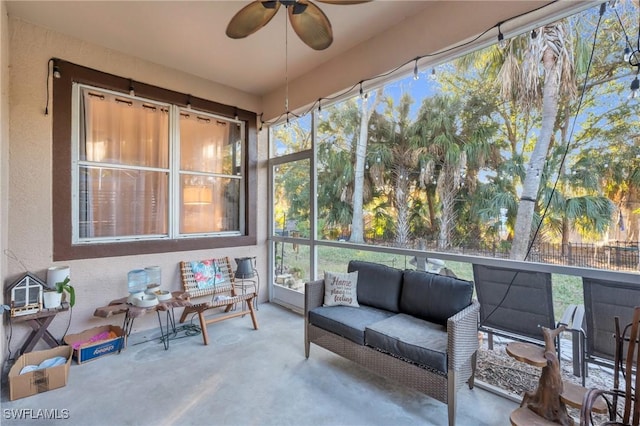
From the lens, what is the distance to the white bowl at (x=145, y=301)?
2930mm

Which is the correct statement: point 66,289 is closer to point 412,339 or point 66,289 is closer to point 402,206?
point 412,339

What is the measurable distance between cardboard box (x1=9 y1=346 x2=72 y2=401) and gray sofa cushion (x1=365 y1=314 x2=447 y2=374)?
2451 mm

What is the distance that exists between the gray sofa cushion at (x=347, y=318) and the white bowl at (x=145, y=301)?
5.34 feet

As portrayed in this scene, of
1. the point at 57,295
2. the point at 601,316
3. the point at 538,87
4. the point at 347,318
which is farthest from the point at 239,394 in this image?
the point at 538,87

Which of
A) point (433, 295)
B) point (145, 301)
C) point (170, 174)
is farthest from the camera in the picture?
point (170, 174)

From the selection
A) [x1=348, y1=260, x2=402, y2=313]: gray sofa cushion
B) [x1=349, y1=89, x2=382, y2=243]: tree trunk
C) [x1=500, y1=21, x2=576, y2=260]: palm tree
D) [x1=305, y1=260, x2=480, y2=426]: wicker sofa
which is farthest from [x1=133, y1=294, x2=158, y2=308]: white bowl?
[x1=500, y1=21, x2=576, y2=260]: palm tree

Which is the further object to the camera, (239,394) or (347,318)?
(347,318)

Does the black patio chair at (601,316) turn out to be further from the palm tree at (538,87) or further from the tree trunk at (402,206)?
the tree trunk at (402,206)

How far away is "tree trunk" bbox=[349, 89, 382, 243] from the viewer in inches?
134

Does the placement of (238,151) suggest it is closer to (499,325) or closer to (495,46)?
(495,46)

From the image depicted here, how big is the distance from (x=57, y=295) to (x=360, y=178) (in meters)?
3.22

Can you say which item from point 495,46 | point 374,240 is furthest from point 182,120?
point 495,46

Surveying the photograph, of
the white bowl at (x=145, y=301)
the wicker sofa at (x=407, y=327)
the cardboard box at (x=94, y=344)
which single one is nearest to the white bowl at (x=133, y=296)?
the white bowl at (x=145, y=301)

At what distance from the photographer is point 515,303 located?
2234 mm
